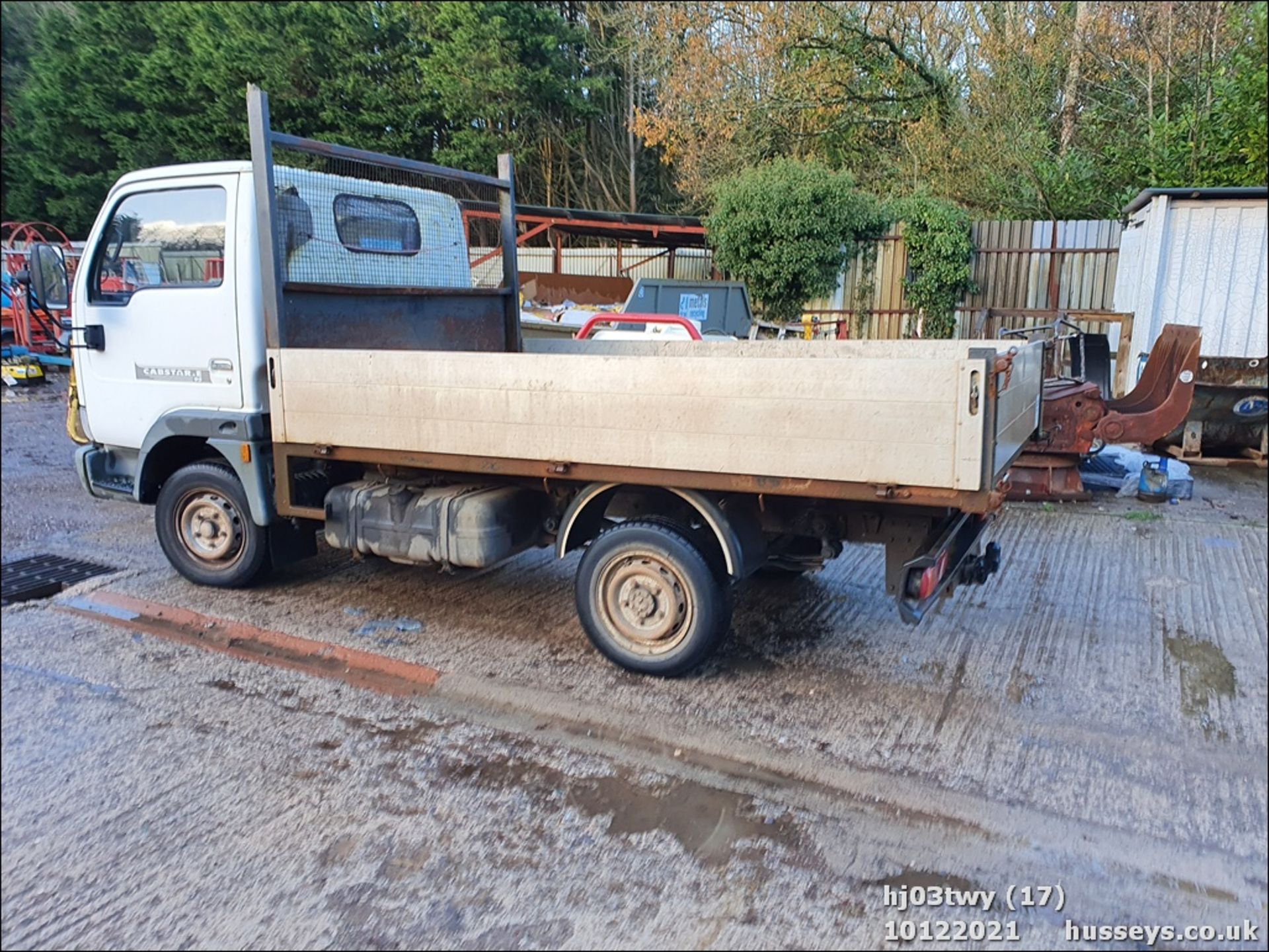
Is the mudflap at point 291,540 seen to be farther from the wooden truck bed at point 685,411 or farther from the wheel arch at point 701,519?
the wheel arch at point 701,519

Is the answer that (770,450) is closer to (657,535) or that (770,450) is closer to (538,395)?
(657,535)

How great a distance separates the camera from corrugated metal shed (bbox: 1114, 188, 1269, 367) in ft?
30.9

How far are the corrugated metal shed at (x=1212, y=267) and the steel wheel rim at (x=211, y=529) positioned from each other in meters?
9.36

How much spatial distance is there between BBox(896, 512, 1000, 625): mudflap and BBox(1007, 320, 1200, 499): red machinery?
8.78ft

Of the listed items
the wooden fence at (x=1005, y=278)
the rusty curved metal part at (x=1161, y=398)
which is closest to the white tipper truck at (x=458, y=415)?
the rusty curved metal part at (x=1161, y=398)

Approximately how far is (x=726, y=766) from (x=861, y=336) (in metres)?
13.8

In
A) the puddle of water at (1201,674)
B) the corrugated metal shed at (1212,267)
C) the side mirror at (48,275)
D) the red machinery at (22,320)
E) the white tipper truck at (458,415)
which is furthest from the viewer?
the red machinery at (22,320)

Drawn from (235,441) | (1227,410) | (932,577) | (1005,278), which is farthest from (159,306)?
(1005,278)

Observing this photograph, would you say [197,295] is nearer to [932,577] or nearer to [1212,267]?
[932,577]

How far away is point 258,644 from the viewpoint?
505 cm

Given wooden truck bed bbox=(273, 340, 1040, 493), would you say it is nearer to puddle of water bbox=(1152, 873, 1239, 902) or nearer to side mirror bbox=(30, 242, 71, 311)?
puddle of water bbox=(1152, 873, 1239, 902)

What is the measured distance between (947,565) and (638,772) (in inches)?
66.4

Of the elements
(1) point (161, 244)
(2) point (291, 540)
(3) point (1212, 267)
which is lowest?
(2) point (291, 540)

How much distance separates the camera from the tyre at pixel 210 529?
566 cm
